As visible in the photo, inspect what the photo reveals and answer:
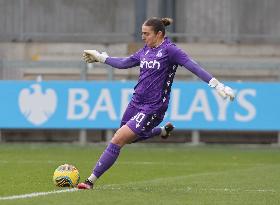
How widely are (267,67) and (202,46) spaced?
459 cm

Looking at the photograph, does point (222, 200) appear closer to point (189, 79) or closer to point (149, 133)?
point (149, 133)

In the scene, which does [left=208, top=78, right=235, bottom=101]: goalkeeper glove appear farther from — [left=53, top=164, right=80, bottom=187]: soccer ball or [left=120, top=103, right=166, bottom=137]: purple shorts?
[left=53, top=164, right=80, bottom=187]: soccer ball

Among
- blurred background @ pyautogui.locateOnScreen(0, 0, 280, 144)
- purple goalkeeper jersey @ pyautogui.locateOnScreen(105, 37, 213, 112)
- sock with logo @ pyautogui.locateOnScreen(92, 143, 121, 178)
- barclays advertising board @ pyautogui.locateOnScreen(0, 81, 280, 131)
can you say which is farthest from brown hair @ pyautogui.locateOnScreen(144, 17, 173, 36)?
blurred background @ pyautogui.locateOnScreen(0, 0, 280, 144)

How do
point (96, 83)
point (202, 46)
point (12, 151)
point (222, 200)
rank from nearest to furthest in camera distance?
point (222, 200) < point (12, 151) < point (96, 83) < point (202, 46)

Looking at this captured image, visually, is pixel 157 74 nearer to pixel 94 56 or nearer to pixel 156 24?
pixel 156 24

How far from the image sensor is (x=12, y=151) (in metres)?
21.9

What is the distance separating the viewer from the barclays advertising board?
23219 millimetres

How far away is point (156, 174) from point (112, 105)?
7155 millimetres

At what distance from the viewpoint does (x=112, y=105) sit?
923 inches

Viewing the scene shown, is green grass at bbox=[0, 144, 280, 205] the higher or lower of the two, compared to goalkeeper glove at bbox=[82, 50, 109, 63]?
lower

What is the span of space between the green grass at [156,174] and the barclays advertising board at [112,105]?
559 millimetres

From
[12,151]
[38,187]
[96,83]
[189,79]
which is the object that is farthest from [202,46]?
[38,187]

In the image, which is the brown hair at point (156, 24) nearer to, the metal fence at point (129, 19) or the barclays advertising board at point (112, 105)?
the barclays advertising board at point (112, 105)

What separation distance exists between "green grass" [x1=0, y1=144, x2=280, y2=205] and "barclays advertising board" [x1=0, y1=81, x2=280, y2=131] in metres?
0.56
